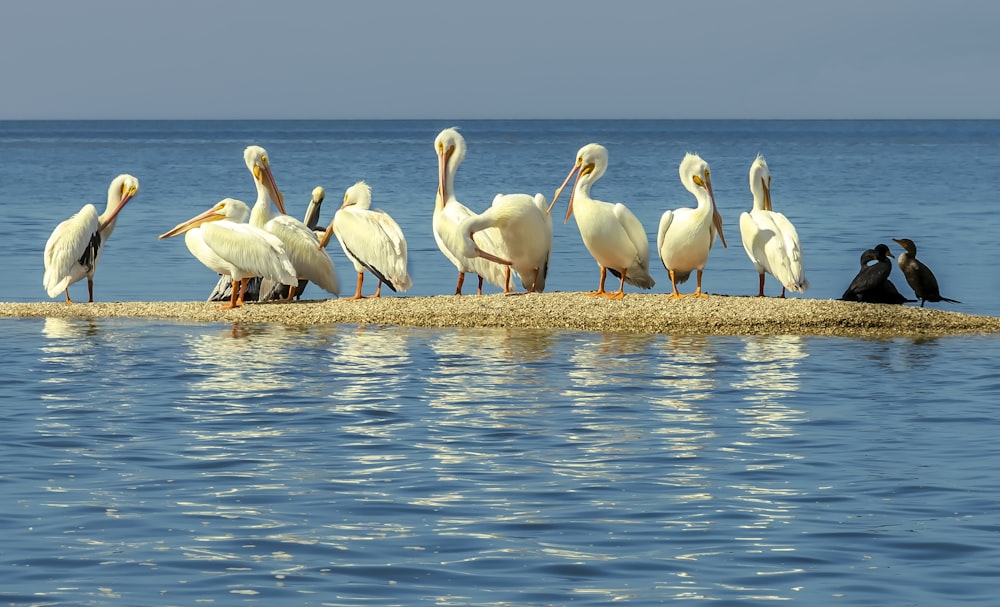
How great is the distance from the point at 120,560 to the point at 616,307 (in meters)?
6.36

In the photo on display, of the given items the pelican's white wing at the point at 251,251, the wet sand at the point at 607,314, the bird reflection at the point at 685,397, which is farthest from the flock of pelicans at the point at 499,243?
the bird reflection at the point at 685,397

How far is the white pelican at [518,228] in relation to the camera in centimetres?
1143

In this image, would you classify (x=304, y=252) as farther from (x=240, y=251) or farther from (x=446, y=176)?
(x=446, y=176)

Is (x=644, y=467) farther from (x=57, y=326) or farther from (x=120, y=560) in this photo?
(x=57, y=326)

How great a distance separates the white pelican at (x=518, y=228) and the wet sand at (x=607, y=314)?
0.43m

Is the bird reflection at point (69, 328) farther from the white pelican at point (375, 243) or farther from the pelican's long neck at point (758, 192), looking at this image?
the pelican's long neck at point (758, 192)

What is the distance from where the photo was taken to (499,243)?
468 inches

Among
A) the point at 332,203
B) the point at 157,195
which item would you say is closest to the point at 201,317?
the point at 332,203

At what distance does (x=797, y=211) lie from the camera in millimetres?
26578

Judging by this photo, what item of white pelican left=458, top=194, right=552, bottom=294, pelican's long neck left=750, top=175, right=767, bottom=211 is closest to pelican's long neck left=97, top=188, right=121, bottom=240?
white pelican left=458, top=194, right=552, bottom=294

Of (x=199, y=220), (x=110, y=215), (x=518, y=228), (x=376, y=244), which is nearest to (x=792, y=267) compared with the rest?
(x=518, y=228)

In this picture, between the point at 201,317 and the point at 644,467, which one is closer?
the point at 644,467

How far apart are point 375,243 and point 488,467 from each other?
552 centimetres

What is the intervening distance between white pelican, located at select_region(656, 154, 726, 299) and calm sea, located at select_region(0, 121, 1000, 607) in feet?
4.11
